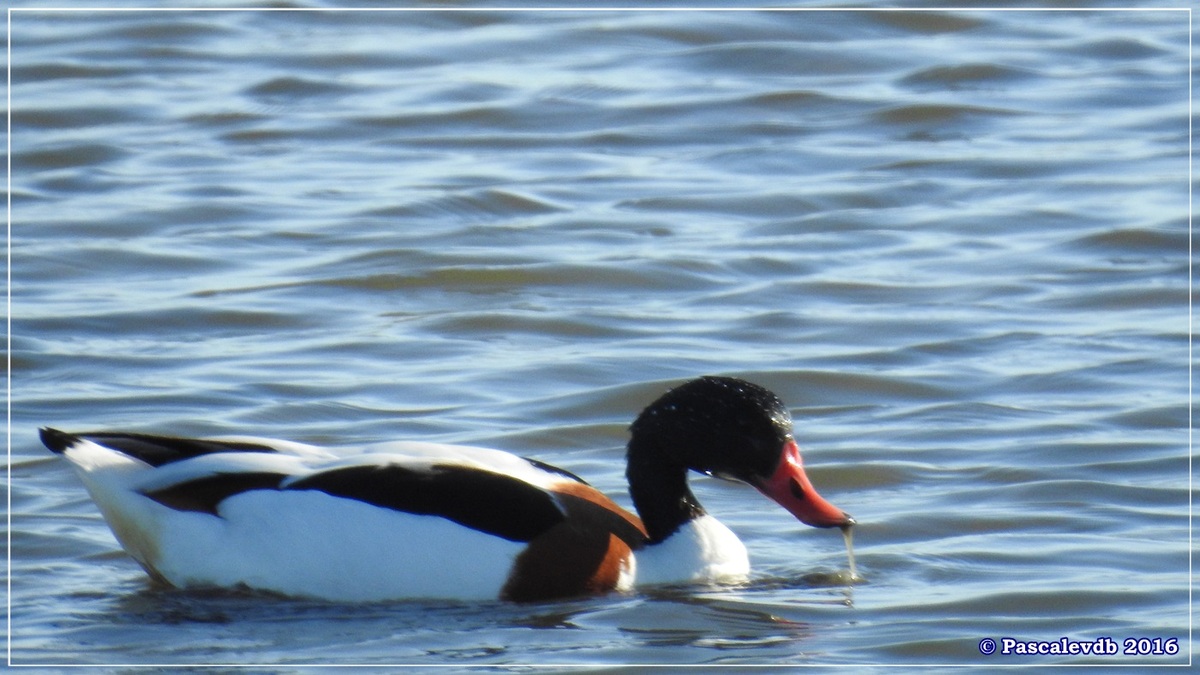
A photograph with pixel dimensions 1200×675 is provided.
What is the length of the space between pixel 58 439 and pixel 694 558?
6.78 ft

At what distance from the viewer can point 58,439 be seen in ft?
21.9

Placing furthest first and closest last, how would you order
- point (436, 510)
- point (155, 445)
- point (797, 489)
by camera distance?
point (155, 445) → point (797, 489) → point (436, 510)

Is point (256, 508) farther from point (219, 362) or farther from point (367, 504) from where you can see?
point (219, 362)

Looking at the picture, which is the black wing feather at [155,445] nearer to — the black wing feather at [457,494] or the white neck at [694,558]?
the black wing feather at [457,494]

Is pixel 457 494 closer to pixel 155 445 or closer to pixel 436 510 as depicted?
pixel 436 510

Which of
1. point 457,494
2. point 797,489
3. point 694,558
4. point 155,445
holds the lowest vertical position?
point 694,558

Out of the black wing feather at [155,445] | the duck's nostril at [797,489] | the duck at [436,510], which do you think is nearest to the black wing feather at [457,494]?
the duck at [436,510]

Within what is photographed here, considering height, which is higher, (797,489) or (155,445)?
(155,445)

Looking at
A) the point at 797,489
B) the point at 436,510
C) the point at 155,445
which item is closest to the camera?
the point at 436,510

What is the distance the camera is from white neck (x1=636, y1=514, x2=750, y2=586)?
670cm

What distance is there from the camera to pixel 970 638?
613 cm

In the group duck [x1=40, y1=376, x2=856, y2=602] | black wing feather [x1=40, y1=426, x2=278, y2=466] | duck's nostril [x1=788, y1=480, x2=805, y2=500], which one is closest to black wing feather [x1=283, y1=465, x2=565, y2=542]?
duck [x1=40, y1=376, x2=856, y2=602]

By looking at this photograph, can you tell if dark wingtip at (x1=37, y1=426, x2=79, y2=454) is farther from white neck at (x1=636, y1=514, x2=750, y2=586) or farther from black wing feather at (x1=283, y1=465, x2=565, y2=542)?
white neck at (x1=636, y1=514, x2=750, y2=586)

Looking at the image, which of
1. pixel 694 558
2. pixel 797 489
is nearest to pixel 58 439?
pixel 694 558
